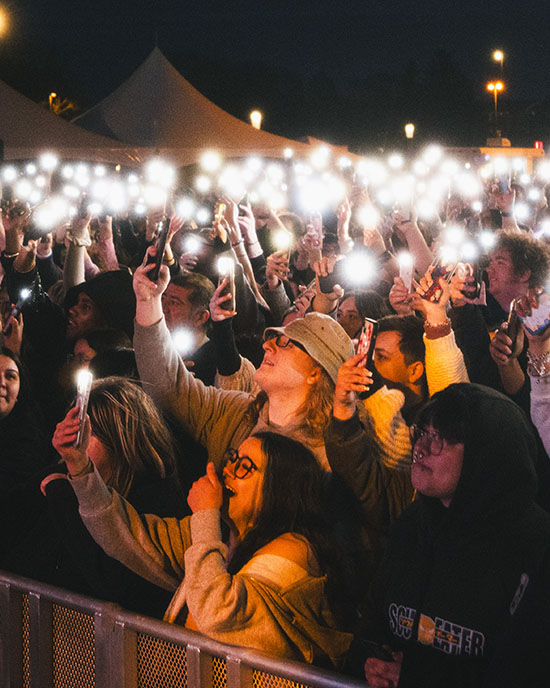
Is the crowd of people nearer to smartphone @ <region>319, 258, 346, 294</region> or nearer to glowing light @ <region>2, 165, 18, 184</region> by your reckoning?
smartphone @ <region>319, 258, 346, 294</region>

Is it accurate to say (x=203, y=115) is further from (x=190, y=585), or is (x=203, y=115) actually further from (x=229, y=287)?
(x=190, y=585)

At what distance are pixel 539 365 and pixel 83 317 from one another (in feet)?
9.29

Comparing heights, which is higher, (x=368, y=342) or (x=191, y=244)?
(x=191, y=244)

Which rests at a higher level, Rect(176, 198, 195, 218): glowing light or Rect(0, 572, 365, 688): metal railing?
Rect(176, 198, 195, 218): glowing light

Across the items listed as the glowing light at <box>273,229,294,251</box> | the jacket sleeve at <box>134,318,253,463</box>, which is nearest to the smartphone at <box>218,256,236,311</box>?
the jacket sleeve at <box>134,318,253,463</box>

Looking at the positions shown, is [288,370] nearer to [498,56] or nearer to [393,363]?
[393,363]

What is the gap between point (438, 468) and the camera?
273 cm

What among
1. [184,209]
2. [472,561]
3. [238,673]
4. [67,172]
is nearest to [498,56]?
[67,172]

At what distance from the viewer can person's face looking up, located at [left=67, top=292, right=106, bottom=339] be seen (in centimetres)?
525

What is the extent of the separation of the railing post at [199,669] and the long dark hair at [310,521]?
0.31 metres

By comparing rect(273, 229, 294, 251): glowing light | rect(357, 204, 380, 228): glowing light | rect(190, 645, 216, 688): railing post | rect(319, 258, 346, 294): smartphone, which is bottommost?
rect(190, 645, 216, 688): railing post

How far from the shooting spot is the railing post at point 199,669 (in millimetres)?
2855

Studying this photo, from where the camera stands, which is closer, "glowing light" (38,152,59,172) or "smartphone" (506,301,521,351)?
"smartphone" (506,301,521,351)

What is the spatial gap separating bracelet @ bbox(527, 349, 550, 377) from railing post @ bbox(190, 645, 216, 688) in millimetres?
1353
